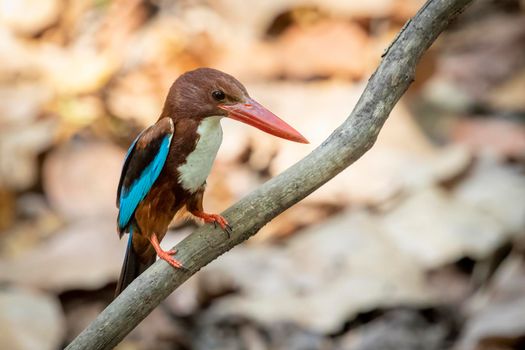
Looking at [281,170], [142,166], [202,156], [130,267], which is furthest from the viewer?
[281,170]

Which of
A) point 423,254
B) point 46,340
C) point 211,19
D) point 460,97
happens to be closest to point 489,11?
point 460,97

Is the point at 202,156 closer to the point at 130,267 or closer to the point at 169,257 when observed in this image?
the point at 169,257

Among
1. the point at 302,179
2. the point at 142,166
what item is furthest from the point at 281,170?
the point at 302,179

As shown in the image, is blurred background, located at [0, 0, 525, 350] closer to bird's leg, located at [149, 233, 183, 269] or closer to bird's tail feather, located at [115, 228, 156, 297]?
bird's tail feather, located at [115, 228, 156, 297]

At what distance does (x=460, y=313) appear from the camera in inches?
186

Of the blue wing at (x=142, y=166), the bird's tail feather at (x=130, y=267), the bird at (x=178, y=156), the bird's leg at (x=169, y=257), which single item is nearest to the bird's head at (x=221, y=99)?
the bird at (x=178, y=156)

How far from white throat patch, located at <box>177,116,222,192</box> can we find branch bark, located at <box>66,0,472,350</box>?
14cm

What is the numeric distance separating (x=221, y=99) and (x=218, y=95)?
0.01m

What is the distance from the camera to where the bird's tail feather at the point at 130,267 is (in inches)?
102

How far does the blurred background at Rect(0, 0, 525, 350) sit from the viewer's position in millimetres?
4574

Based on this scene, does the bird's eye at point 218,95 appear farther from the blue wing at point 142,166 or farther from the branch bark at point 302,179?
the branch bark at point 302,179

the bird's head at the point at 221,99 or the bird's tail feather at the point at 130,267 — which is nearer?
the bird's head at the point at 221,99

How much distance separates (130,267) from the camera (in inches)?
103

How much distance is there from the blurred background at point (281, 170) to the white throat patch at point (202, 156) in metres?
2.15
